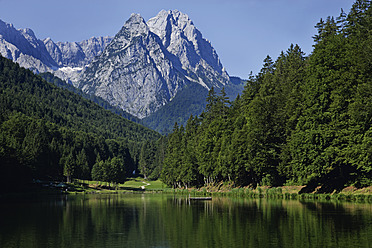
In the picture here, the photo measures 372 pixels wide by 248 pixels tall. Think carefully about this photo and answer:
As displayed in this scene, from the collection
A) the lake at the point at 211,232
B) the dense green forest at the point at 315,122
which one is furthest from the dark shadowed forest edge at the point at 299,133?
the lake at the point at 211,232

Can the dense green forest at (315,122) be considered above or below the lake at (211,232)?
above

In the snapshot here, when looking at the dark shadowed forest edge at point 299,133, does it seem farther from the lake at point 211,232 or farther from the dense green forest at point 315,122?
the lake at point 211,232

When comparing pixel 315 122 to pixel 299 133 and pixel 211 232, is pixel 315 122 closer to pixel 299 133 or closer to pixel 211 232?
pixel 299 133

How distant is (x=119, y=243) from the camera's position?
2625 centimetres

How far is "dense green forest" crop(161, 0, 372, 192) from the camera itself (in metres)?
52.7

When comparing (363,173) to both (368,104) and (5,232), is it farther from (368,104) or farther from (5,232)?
(5,232)

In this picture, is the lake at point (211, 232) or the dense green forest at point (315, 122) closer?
the lake at point (211, 232)

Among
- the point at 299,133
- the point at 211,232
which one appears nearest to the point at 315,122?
the point at 299,133

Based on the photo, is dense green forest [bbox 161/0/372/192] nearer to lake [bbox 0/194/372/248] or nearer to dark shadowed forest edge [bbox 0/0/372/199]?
dark shadowed forest edge [bbox 0/0/372/199]

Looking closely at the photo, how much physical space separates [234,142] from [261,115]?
38.2 feet

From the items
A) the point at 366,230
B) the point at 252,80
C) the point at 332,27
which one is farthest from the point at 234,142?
the point at 366,230

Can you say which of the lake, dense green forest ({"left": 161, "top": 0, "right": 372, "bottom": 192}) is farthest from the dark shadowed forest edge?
the lake

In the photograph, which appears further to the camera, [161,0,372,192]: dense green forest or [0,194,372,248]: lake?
[161,0,372,192]: dense green forest

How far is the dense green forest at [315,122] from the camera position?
173 ft
